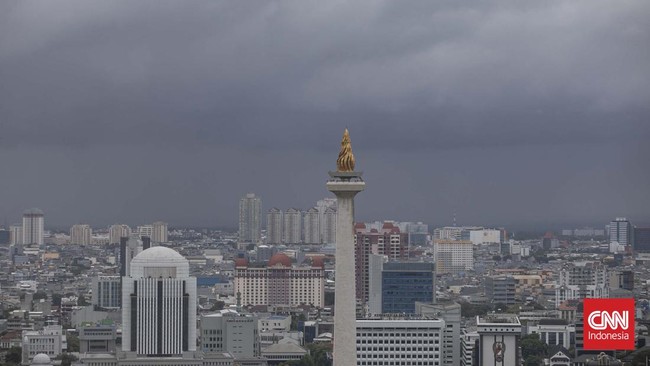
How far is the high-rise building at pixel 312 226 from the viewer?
9669cm

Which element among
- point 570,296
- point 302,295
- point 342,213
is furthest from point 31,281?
point 342,213

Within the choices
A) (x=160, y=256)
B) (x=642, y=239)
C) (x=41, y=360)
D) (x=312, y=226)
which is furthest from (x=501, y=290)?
(x=312, y=226)

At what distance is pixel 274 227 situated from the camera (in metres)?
104

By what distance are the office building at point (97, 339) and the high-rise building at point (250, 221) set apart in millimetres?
42159

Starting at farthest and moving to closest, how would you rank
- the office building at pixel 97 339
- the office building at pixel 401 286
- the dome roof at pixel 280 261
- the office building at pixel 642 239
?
the dome roof at pixel 280 261 < the office building at pixel 401 286 < the office building at pixel 97 339 < the office building at pixel 642 239

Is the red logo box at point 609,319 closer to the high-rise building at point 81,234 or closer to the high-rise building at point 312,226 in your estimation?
the high-rise building at point 81,234

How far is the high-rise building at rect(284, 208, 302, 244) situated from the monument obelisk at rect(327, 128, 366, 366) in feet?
251

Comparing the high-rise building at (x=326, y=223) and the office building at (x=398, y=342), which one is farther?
the high-rise building at (x=326, y=223)

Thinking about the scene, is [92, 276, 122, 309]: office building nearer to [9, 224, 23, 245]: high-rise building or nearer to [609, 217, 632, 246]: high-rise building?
[9, 224, 23, 245]: high-rise building

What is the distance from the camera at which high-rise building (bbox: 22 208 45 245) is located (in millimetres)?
77162

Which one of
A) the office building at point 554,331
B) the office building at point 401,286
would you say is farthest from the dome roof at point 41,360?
the office building at point 401,286

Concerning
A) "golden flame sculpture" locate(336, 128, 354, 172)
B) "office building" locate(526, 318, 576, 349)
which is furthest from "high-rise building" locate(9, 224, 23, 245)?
"golden flame sculpture" locate(336, 128, 354, 172)

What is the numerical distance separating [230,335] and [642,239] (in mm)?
11758

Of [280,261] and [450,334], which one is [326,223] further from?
[450,334]
